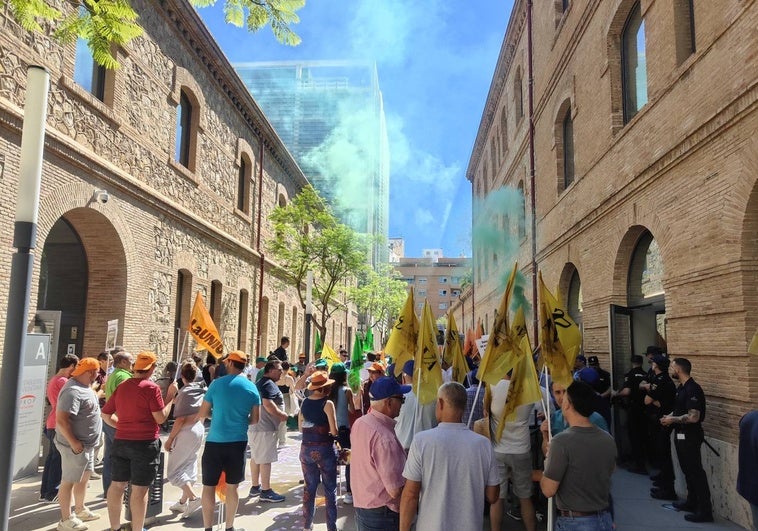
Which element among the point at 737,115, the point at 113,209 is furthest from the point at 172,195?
the point at 737,115

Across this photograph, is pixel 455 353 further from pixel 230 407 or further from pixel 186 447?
pixel 186 447

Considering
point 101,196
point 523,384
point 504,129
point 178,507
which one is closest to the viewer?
point 523,384

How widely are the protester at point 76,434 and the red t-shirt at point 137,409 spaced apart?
712 millimetres

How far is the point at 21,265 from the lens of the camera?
3664 millimetres

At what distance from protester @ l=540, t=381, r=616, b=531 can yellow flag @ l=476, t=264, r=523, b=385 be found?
1.34m

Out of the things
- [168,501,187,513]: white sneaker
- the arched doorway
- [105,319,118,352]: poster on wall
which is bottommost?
[168,501,187,513]: white sneaker

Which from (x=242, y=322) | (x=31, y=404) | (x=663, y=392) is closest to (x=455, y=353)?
(x=663, y=392)

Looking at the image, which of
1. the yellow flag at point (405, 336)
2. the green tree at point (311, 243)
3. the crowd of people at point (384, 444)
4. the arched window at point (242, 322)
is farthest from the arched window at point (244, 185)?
the yellow flag at point (405, 336)

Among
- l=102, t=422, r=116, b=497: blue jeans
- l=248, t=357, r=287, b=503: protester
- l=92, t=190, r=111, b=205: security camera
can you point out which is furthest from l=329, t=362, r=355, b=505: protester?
l=92, t=190, r=111, b=205: security camera

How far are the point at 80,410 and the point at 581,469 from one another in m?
5.19

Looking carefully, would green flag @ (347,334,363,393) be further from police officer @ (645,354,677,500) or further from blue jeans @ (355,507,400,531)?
blue jeans @ (355,507,400,531)

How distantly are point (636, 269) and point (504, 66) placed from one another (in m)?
15.7

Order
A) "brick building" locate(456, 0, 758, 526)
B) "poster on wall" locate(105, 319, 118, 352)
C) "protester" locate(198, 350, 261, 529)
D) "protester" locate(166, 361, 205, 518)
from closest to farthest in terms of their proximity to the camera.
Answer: "protester" locate(198, 350, 261, 529), "protester" locate(166, 361, 205, 518), "brick building" locate(456, 0, 758, 526), "poster on wall" locate(105, 319, 118, 352)

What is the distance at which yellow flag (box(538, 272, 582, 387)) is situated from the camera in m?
5.07
